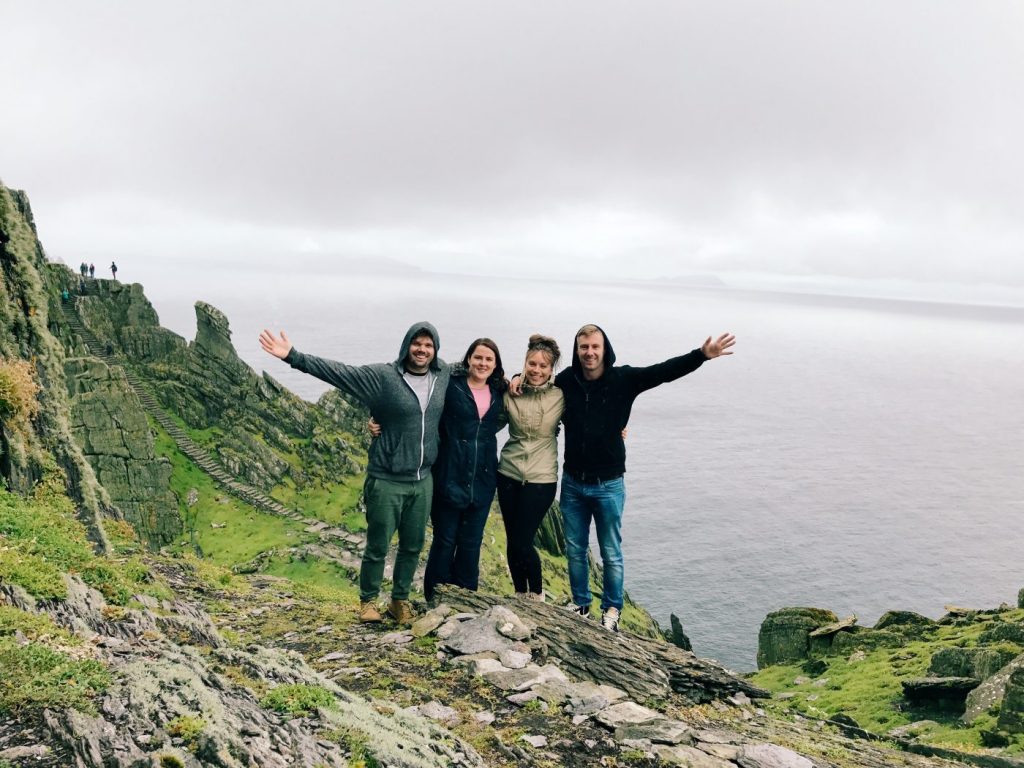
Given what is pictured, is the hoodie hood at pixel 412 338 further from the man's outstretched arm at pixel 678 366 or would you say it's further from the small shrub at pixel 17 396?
the small shrub at pixel 17 396

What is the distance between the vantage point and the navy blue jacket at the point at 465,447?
1196 cm

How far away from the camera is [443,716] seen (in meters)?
9.66

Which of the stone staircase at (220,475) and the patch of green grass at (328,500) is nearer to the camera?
the stone staircase at (220,475)

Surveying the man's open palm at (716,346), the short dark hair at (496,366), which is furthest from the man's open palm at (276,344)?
the man's open palm at (716,346)

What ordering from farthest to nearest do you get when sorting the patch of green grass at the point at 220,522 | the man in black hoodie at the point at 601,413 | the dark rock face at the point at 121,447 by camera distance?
the dark rock face at the point at 121,447 → the patch of green grass at the point at 220,522 → the man in black hoodie at the point at 601,413

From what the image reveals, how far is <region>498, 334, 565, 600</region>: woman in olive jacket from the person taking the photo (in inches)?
472

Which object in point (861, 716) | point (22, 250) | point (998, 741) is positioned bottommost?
point (861, 716)

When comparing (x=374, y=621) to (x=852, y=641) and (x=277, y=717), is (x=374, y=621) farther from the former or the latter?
(x=852, y=641)

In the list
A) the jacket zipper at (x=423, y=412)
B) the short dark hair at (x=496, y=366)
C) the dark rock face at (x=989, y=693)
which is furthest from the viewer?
the dark rock face at (x=989, y=693)

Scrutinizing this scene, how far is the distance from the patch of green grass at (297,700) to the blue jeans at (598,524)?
5571 mm

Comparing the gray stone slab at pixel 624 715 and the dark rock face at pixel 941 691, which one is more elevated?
the gray stone slab at pixel 624 715

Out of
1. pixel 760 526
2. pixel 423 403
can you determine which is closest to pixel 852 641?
pixel 423 403

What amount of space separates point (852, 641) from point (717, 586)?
65419 millimetres

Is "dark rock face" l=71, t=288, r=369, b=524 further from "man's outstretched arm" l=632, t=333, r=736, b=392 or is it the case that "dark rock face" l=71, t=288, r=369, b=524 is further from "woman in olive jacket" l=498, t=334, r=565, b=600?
"man's outstretched arm" l=632, t=333, r=736, b=392
